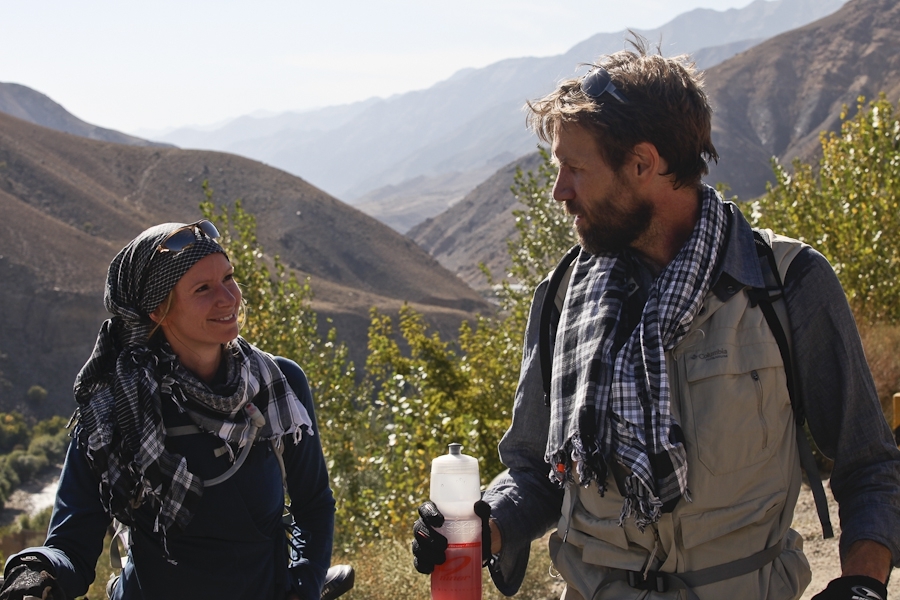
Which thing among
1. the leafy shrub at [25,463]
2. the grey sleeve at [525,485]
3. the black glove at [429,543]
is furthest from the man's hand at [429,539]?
the leafy shrub at [25,463]

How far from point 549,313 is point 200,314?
40.3 inches

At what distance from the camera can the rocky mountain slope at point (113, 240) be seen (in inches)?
1631

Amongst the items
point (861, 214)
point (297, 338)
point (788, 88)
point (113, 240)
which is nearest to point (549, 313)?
point (861, 214)

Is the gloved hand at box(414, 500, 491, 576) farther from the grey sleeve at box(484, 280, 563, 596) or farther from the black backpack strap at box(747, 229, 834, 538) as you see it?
the black backpack strap at box(747, 229, 834, 538)

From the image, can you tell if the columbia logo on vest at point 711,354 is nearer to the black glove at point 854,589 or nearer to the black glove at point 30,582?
the black glove at point 854,589

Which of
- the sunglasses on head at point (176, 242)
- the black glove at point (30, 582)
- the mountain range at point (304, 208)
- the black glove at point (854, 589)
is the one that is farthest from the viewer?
the mountain range at point (304, 208)

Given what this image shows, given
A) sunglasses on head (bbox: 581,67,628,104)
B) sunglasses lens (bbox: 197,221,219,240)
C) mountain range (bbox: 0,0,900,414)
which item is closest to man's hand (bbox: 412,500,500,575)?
sunglasses on head (bbox: 581,67,628,104)

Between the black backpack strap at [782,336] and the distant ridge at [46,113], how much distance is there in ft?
534

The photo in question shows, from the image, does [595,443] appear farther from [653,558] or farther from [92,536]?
[92,536]

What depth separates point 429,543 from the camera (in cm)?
200

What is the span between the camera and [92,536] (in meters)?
2.41

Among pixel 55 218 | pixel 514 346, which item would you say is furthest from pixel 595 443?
pixel 55 218

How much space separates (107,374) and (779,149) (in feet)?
329

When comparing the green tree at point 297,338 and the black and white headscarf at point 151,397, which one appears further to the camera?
the green tree at point 297,338
